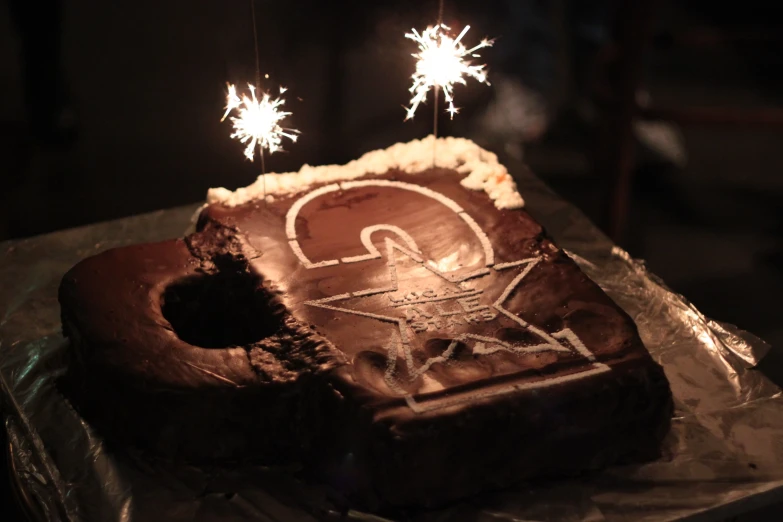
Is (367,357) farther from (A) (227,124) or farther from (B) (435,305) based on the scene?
(A) (227,124)

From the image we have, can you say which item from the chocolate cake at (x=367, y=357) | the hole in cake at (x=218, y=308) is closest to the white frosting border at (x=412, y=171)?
the chocolate cake at (x=367, y=357)

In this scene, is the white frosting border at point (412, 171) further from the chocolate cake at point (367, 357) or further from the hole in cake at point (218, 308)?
the hole in cake at point (218, 308)

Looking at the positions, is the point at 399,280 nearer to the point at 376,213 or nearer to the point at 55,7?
the point at 376,213

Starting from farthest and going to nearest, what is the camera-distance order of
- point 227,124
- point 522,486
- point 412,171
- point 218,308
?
point 227,124, point 412,171, point 218,308, point 522,486

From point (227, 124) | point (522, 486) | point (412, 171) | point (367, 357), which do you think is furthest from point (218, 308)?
point (227, 124)

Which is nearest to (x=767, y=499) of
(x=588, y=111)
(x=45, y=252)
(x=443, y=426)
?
(x=443, y=426)

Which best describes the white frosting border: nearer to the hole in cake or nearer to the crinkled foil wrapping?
the hole in cake
